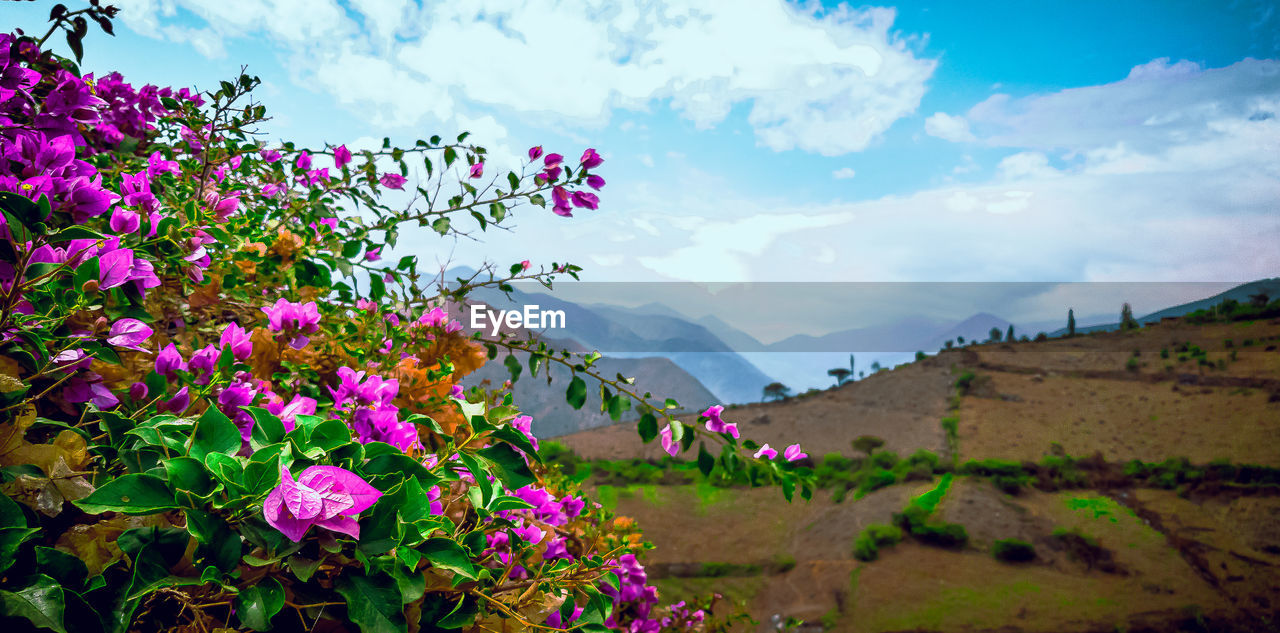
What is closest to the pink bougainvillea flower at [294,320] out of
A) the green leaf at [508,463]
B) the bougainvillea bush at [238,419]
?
the bougainvillea bush at [238,419]

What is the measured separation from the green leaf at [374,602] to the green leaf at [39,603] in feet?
0.75

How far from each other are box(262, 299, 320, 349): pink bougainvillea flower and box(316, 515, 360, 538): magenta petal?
2.86ft

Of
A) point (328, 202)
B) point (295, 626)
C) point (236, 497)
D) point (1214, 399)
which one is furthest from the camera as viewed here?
point (1214, 399)

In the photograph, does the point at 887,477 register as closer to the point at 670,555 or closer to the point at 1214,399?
the point at 670,555

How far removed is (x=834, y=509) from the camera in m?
7.07

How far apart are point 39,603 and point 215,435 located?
0.62 feet

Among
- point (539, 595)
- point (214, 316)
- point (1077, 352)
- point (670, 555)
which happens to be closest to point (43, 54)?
point (214, 316)

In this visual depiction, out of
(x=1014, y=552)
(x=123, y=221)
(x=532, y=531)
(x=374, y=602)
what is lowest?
(x=1014, y=552)

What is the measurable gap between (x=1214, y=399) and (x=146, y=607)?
477 inches

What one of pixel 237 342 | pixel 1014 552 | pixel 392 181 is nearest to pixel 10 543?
pixel 237 342

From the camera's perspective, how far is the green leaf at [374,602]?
0.59 m

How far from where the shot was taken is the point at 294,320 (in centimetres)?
130

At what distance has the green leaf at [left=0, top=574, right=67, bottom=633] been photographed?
0.50 metres

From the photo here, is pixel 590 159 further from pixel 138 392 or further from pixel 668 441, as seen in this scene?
pixel 138 392
